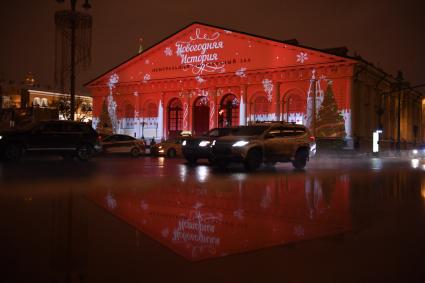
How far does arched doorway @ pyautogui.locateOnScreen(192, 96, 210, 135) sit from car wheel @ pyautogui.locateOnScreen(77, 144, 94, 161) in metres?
27.8

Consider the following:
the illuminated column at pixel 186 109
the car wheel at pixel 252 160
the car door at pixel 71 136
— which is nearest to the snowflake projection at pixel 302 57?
the illuminated column at pixel 186 109

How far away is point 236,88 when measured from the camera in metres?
45.4

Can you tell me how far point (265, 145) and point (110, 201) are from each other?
9456mm

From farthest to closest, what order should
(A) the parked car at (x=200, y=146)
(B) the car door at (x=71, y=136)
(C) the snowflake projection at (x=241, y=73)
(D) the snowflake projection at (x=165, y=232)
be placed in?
(C) the snowflake projection at (x=241, y=73), (A) the parked car at (x=200, y=146), (B) the car door at (x=71, y=136), (D) the snowflake projection at (x=165, y=232)

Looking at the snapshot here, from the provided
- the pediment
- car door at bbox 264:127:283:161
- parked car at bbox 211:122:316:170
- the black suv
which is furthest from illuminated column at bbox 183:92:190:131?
car door at bbox 264:127:283:161

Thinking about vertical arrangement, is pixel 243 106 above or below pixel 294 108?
above

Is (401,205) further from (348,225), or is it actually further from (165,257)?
(165,257)

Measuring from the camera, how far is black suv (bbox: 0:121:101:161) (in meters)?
18.2

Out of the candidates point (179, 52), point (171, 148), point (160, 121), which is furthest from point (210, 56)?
point (171, 148)

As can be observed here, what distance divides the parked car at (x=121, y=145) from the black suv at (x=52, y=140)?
6.88 meters

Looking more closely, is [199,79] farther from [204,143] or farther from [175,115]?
[204,143]

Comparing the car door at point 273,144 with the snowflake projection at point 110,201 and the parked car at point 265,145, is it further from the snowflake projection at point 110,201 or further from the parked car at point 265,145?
the snowflake projection at point 110,201

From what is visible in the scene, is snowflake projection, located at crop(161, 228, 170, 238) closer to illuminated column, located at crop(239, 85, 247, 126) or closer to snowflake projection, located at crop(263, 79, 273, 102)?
snowflake projection, located at crop(263, 79, 273, 102)

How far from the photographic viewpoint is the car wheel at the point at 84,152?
794 inches
